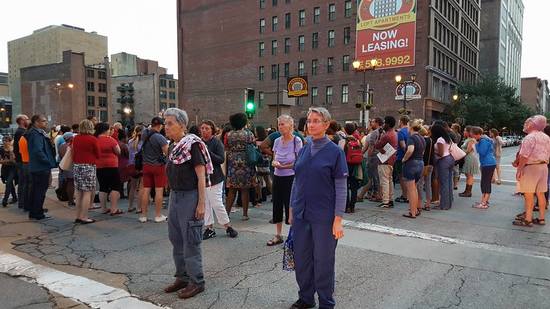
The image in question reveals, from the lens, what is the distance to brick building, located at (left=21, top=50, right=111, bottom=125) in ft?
265

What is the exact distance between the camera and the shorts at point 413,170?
25.6 ft

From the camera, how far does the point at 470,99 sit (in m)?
46.6

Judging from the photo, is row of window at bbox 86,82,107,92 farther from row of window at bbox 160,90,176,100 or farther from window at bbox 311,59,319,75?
window at bbox 311,59,319,75

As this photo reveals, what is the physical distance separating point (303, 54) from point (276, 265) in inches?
1838

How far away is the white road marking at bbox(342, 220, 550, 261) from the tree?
1655 inches

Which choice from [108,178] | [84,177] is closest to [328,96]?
[108,178]

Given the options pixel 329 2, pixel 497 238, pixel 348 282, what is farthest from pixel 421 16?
pixel 348 282

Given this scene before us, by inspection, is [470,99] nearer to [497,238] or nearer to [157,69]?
[497,238]

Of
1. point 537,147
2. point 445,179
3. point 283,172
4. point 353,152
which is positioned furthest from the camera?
point 445,179

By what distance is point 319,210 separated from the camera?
11.9 ft

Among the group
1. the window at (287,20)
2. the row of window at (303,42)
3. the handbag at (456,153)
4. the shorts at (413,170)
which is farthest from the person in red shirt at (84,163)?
the window at (287,20)

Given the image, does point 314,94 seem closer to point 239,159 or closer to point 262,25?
point 262,25

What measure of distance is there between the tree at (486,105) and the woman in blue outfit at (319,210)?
149 feet

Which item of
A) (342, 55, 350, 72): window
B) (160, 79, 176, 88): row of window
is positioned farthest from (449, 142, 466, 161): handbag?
(160, 79, 176, 88): row of window
